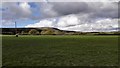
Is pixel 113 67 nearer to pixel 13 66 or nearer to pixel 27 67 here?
pixel 27 67

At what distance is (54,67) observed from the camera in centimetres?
1438

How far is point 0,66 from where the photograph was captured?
14641mm

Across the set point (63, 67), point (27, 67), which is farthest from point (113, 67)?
point (27, 67)

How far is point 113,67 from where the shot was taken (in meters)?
14.5

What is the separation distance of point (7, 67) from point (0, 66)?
588 millimetres

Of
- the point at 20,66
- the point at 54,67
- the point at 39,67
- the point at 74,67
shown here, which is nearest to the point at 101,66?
the point at 74,67

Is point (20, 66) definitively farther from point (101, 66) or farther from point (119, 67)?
point (119, 67)

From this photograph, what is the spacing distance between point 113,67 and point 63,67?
332 centimetres

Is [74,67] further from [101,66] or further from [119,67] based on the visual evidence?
[119,67]

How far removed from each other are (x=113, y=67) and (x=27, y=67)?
223 inches

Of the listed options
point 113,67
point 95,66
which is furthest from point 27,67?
point 113,67

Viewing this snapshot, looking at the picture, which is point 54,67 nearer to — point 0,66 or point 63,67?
point 63,67

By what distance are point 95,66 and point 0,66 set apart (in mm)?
6381

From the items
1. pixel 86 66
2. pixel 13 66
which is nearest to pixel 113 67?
pixel 86 66
